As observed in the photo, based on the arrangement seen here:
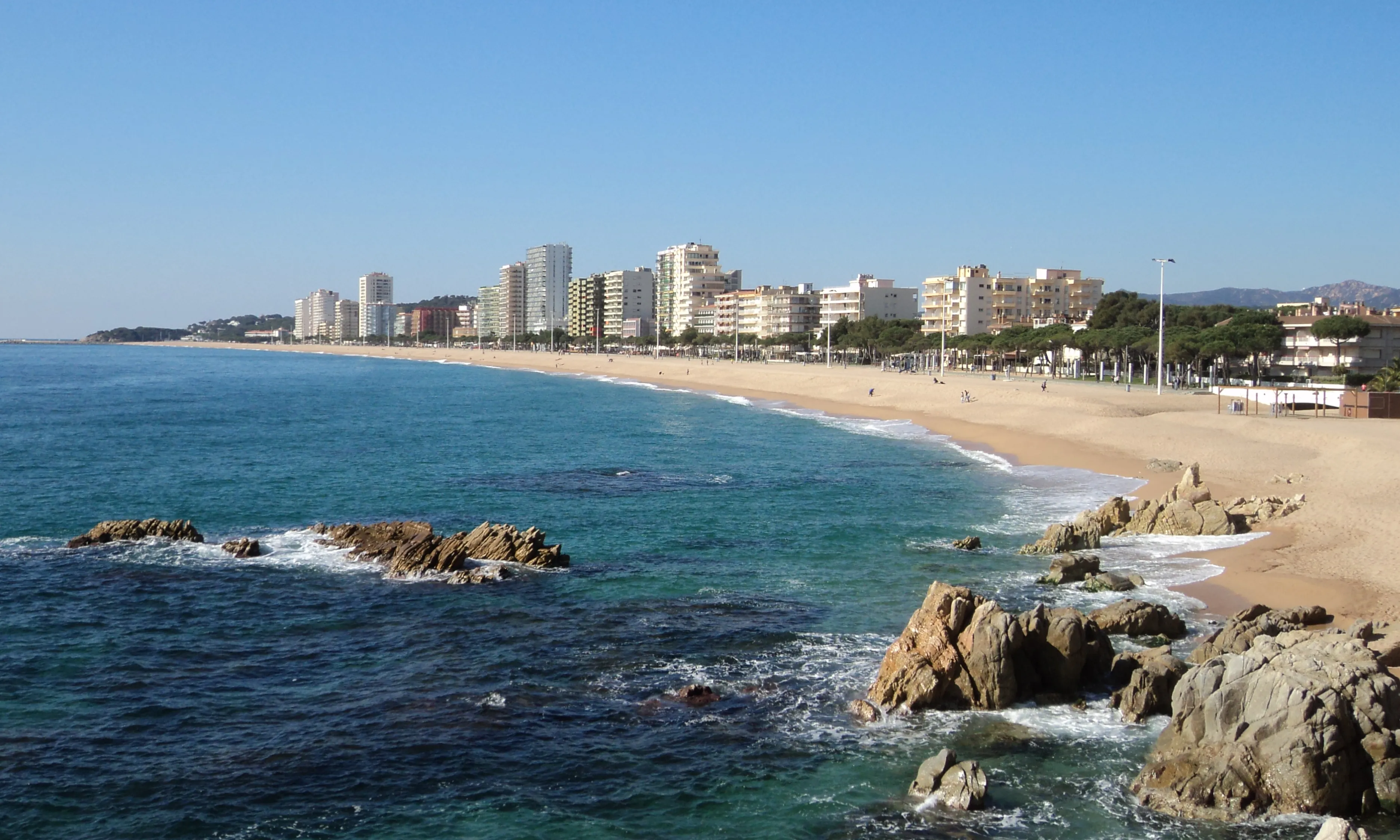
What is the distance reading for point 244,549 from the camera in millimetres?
23359

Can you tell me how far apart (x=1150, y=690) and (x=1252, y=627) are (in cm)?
274

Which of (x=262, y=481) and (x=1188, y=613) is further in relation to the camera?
(x=262, y=481)

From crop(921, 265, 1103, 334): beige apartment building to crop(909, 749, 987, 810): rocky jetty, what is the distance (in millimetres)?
120970

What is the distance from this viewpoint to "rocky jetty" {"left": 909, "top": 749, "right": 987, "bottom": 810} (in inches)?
445

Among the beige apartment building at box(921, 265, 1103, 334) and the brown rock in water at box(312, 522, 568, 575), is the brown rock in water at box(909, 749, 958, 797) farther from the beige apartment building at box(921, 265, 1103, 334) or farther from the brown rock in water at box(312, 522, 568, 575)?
the beige apartment building at box(921, 265, 1103, 334)

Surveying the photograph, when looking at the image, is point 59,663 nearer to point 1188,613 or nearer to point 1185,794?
point 1185,794

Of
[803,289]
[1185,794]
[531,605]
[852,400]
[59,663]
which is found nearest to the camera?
[1185,794]

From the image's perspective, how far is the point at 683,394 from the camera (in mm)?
87688

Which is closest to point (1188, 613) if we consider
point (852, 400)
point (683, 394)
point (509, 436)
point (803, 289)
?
point (509, 436)

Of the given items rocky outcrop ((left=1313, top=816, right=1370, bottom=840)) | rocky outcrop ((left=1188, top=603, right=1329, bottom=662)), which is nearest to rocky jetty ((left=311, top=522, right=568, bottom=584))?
rocky outcrop ((left=1188, top=603, right=1329, bottom=662))

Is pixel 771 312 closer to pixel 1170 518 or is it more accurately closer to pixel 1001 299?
pixel 1001 299

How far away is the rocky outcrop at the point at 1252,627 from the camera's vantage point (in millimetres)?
14875

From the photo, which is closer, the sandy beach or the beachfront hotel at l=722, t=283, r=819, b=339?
the sandy beach

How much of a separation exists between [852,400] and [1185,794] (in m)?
62.4
